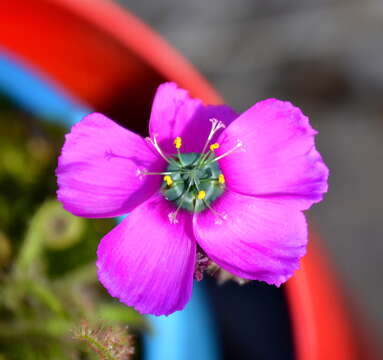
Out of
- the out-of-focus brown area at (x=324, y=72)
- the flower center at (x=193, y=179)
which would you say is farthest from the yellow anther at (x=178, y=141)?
the out-of-focus brown area at (x=324, y=72)

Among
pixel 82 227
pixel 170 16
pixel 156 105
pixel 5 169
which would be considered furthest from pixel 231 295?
pixel 170 16

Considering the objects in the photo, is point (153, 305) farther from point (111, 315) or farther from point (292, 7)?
point (292, 7)

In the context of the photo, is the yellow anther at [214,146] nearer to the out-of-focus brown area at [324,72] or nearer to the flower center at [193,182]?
the flower center at [193,182]

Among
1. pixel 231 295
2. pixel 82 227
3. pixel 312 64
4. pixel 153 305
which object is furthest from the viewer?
pixel 312 64

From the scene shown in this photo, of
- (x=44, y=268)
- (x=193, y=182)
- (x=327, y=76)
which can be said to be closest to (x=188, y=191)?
(x=193, y=182)

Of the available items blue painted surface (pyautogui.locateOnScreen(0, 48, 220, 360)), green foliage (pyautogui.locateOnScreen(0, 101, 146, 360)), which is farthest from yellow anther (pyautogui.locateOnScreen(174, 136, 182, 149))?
blue painted surface (pyautogui.locateOnScreen(0, 48, 220, 360))

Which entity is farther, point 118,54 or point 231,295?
point 231,295

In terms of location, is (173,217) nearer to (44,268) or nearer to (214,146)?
(214,146)
